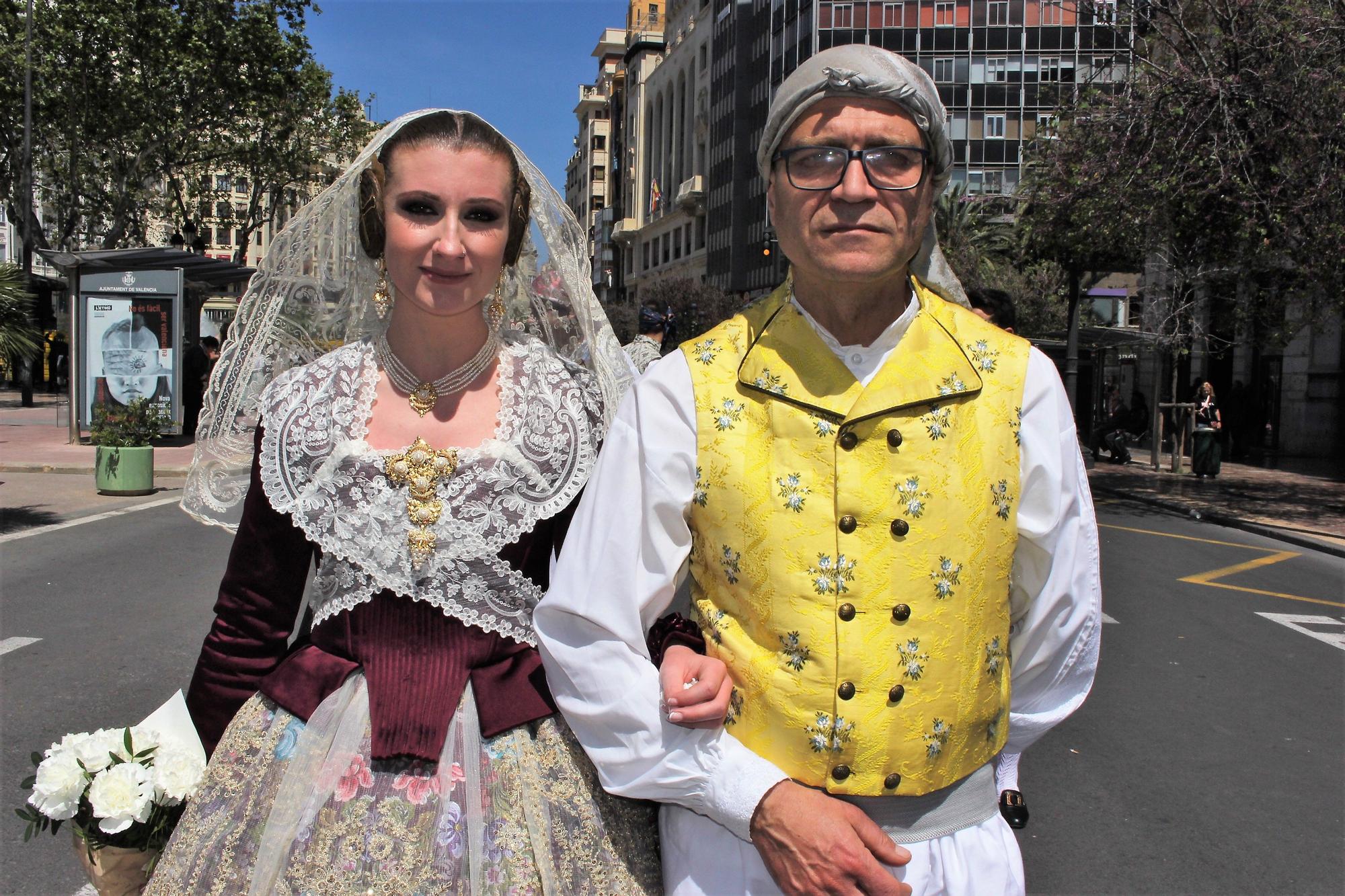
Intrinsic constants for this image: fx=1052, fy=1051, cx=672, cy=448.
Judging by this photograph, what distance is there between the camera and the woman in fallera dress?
1.77m

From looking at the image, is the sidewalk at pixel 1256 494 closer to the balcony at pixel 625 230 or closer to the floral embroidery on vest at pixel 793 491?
the floral embroidery on vest at pixel 793 491

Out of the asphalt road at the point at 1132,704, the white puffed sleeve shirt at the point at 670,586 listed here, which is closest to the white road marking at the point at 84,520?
the asphalt road at the point at 1132,704

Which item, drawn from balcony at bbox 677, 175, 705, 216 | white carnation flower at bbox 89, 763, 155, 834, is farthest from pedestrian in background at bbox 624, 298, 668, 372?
balcony at bbox 677, 175, 705, 216

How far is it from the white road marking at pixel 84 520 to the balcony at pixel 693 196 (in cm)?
6511

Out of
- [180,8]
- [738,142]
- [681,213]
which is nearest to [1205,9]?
[180,8]

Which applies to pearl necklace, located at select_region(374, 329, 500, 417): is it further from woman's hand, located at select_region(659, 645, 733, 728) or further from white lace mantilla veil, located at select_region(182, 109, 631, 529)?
woman's hand, located at select_region(659, 645, 733, 728)

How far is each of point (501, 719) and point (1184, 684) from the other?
502cm

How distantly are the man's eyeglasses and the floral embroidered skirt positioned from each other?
103 centimetres

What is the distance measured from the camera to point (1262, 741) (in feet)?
16.0

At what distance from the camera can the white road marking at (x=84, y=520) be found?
9203 mm

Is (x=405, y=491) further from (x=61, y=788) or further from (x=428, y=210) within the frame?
(x=61, y=788)

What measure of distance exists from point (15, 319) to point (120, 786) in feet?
35.5

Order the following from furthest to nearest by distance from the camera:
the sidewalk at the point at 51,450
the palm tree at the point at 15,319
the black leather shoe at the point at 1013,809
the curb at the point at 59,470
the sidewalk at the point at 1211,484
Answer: the sidewalk at the point at 51,450 < the curb at the point at 59,470 < the sidewalk at the point at 1211,484 < the palm tree at the point at 15,319 < the black leather shoe at the point at 1013,809

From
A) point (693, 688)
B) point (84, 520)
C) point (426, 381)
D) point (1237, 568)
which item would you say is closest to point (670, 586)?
point (693, 688)
